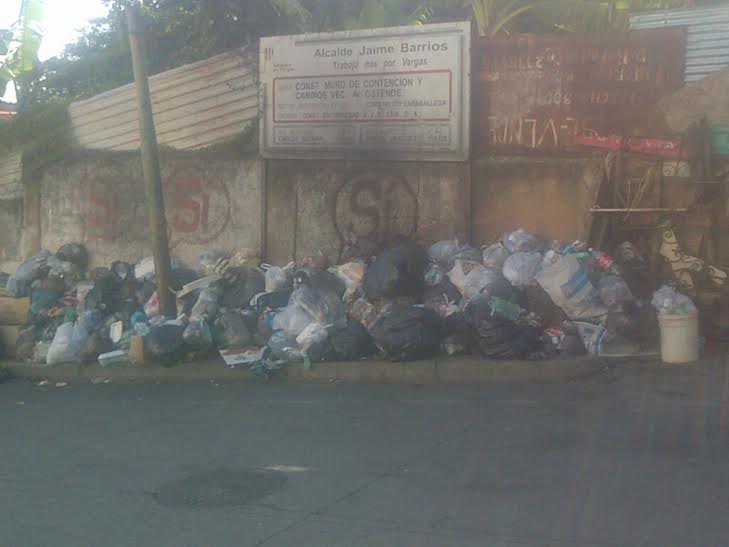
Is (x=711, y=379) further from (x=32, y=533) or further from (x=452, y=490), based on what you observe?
(x=32, y=533)

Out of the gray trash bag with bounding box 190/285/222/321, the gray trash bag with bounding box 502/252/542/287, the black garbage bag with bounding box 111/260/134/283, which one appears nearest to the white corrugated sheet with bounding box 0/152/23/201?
the black garbage bag with bounding box 111/260/134/283

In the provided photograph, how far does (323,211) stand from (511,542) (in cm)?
667

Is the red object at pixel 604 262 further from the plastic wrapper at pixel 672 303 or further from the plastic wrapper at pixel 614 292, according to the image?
the plastic wrapper at pixel 672 303

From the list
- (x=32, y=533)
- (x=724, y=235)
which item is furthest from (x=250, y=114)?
(x=32, y=533)

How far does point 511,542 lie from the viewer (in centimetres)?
472

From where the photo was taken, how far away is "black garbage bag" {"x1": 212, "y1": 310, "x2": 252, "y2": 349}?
31.7 ft

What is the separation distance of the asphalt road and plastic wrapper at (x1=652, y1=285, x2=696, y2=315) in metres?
0.54

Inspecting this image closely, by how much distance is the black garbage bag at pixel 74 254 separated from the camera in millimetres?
11875

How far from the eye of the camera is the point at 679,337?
8.62 metres

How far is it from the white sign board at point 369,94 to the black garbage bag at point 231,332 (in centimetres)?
228

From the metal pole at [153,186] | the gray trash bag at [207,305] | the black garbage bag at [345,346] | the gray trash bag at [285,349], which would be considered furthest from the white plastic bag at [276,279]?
the black garbage bag at [345,346]

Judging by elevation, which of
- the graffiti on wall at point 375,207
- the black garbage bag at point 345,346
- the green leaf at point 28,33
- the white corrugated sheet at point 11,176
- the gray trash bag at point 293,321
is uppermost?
the green leaf at point 28,33

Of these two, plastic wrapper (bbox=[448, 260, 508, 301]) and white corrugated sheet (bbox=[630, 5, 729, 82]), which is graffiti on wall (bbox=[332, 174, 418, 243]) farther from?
white corrugated sheet (bbox=[630, 5, 729, 82])

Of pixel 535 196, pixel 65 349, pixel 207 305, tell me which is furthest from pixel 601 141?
pixel 65 349
